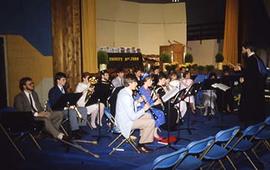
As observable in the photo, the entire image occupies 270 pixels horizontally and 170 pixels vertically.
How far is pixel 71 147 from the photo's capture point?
6.86m

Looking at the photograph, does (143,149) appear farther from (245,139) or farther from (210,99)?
(210,99)

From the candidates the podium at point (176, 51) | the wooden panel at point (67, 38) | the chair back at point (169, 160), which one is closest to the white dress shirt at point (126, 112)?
the chair back at point (169, 160)

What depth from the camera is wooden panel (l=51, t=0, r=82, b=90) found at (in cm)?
1025

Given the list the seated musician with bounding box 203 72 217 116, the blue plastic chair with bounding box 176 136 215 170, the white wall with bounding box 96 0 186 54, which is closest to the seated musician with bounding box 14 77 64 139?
the blue plastic chair with bounding box 176 136 215 170

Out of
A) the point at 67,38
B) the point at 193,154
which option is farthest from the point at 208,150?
the point at 67,38

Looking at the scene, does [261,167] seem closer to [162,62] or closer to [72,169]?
[72,169]

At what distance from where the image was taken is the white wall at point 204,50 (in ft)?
63.4

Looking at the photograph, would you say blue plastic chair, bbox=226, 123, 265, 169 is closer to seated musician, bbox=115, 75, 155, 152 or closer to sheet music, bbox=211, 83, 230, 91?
seated musician, bbox=115, 75, 155, 152

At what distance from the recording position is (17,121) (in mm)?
6027

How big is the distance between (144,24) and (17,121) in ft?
45.3

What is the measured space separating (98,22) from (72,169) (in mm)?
12171

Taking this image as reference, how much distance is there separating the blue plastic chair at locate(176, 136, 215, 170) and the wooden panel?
23.5ft

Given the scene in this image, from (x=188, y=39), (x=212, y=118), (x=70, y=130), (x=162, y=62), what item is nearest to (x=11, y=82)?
(x=70, y=130)

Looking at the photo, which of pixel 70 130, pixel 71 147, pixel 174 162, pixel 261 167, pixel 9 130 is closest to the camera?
pixel 174 162
